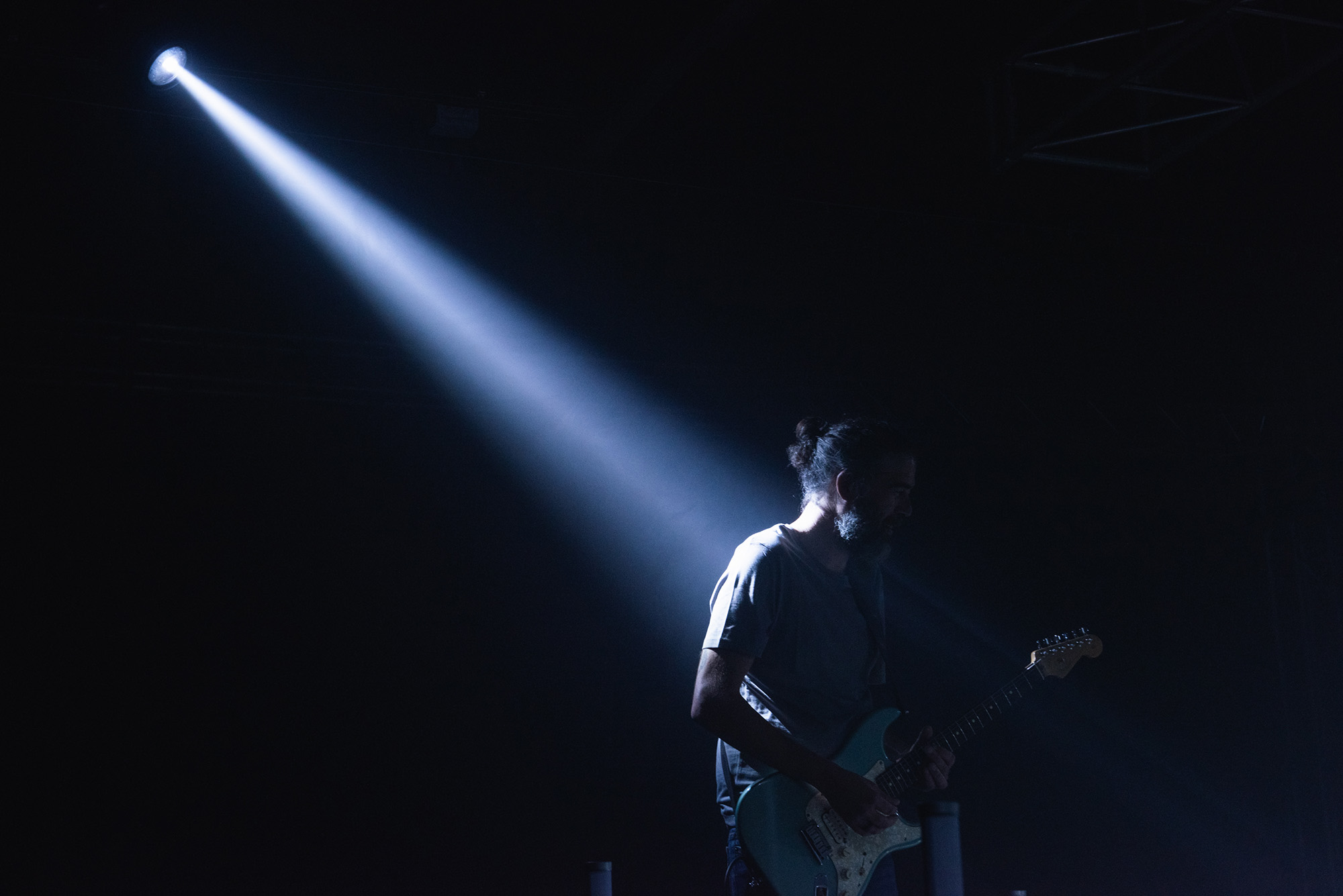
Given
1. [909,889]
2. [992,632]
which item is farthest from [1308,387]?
[909,889]

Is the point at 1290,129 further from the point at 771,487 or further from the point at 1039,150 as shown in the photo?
the point at 771,487

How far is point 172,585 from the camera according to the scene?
4512mm

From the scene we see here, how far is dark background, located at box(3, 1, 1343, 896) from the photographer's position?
4.26 metres

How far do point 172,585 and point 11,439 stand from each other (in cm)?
77

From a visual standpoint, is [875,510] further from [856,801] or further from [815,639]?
[856,801]

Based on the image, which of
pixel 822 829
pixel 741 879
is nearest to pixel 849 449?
pixel 822 829

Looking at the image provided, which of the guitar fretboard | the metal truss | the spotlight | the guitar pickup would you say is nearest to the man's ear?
the guitar fretboard

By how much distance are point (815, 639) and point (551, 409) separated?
2.57 metres

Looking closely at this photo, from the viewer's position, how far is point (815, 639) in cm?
250

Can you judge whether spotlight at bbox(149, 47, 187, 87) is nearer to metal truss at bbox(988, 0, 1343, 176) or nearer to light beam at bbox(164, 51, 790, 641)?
light beam at bbox(164, 51, 790, 641)

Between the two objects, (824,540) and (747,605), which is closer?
(747,605)

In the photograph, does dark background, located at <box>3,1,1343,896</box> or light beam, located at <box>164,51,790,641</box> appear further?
light beam, located at <box>164,51,790,641</box>

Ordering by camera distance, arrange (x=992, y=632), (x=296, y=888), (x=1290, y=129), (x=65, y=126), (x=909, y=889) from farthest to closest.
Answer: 1. (x=992, y=632)
2. (x=909, y=889)
3. (x=1290, y=129)
4. (x=296, y=888)
5. (x=65, y=126)

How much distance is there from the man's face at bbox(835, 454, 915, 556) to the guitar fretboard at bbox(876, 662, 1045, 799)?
481 millimetres
